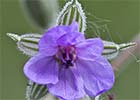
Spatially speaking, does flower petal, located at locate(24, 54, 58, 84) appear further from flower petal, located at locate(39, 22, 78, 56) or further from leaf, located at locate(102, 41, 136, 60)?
leaf, located at locate(102, 41, 136, 60)

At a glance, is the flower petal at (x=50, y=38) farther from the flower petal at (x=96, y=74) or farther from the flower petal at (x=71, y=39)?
the flower petal at (x=96, y=74)

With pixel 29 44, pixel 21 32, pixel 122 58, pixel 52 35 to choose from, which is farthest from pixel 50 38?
pixel 21 32

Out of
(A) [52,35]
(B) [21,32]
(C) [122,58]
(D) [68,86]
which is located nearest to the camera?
(A) [52,35]

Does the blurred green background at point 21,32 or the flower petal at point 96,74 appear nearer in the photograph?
the flower petal at point 96,74

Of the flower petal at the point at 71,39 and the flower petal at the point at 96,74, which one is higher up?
the flower petal at the point at 71,39

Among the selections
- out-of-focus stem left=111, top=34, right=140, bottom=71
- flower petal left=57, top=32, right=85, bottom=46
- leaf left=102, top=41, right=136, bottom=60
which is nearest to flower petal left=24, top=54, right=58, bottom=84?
flower petal left=57, top=32, right=85, bottom=46

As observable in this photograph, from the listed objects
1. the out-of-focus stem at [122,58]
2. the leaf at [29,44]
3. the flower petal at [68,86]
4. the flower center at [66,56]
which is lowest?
the flower petal at [68,86]

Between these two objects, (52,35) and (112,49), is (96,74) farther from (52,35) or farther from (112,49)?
(52,35)

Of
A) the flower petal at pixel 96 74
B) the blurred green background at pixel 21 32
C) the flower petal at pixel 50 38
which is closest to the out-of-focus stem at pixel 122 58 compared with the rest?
the flower petal at pixel 96 74

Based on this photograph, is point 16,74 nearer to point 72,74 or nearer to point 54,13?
point 54,13
